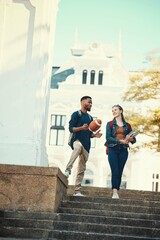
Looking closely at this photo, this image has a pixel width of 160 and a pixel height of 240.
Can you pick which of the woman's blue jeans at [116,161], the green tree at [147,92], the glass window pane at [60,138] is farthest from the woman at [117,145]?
the glass window pane at [60,138]

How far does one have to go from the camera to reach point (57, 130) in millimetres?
47031

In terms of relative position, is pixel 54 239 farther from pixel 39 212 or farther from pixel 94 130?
pixel 94 130

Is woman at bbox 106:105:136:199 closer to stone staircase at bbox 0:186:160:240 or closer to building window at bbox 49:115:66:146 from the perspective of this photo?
stone staircase at bbox 0:186:160:240

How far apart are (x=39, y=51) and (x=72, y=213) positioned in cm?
570

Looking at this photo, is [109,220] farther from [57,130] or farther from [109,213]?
[57,130]

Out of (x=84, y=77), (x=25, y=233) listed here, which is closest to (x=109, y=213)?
(x=25, y=233)

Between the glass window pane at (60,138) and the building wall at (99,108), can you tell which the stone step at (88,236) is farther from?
the glass window pane at (60,138)

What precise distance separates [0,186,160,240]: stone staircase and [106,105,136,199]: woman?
20.1 inches

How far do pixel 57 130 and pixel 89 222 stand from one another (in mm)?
38831

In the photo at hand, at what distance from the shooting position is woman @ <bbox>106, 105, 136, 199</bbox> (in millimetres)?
9414

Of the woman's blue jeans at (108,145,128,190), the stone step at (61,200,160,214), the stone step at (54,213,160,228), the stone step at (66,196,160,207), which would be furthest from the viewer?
the woman's blue jeans at (108,145,128,190)

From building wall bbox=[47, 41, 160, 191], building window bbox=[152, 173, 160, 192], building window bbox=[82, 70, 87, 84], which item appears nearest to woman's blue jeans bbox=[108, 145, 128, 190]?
building wall bbox=[47, 41, 160, 191]

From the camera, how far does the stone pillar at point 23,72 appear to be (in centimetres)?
1327

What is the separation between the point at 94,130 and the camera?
9.35 metres
